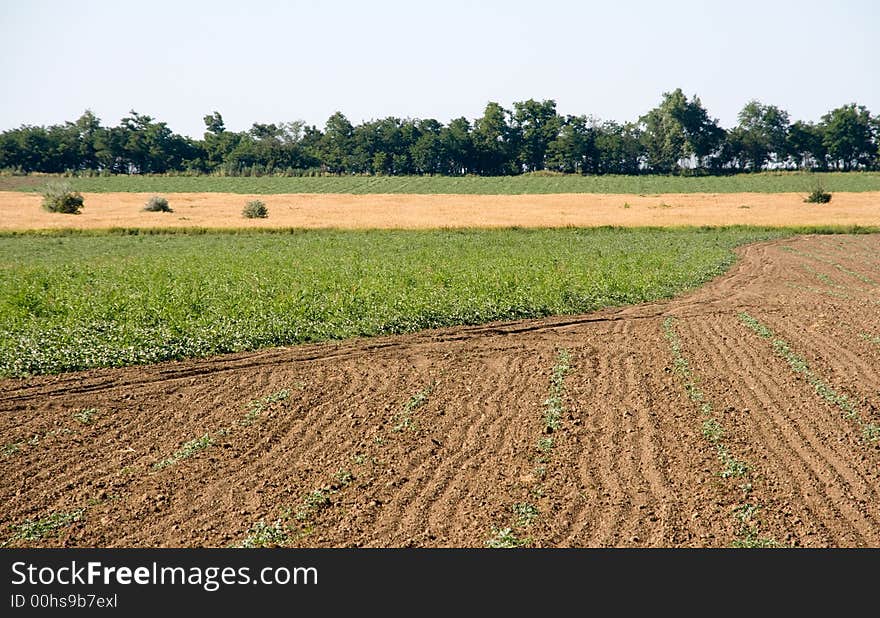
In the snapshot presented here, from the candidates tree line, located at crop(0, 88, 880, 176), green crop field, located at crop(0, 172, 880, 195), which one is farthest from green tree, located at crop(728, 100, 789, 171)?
green crop field, located at crop(0, 172, 880, 195)

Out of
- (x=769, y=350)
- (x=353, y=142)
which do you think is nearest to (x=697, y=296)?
(x=769, y=350)

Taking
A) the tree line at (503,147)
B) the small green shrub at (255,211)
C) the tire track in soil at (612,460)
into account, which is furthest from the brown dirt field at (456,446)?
the tree line at (503,147)

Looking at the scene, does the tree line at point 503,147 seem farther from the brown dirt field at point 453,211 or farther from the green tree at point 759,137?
the brown dirt field at point 453,211

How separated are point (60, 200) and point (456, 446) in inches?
2490

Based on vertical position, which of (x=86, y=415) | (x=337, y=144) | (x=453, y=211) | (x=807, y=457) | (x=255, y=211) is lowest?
(x=807, y=457)

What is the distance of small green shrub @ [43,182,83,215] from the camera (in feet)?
210

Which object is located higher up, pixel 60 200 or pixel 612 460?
pixel 60 200

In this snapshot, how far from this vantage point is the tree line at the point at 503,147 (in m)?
130

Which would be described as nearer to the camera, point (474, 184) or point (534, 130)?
point (474, 184)

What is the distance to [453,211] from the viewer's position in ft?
217

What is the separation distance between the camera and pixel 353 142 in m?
144

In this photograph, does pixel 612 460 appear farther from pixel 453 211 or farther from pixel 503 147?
pixel 503 147

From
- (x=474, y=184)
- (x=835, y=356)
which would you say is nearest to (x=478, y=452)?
(x=835, y=356)

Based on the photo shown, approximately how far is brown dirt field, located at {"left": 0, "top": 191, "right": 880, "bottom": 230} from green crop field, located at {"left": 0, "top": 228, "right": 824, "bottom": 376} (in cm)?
1325
